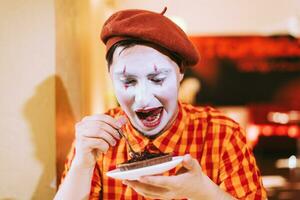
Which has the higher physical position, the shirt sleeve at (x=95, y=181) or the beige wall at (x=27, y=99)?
the beige wall at (x=27, y=99)

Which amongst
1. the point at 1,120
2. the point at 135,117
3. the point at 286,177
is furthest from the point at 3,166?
the point at 286,177

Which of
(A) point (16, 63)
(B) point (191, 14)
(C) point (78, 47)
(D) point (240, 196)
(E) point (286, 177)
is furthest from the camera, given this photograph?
(B) point (191, 14)

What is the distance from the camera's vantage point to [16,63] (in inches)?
51.8

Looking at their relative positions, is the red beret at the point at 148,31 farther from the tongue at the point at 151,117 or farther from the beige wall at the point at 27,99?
the beige wall at the point at 27,99

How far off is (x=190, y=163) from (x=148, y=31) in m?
0.35

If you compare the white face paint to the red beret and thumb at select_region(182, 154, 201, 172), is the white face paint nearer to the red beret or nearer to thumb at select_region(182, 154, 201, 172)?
the red beret

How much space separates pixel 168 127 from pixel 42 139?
44cm

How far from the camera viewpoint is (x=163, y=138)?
1.17 m

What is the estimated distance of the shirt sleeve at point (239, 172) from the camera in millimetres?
1111

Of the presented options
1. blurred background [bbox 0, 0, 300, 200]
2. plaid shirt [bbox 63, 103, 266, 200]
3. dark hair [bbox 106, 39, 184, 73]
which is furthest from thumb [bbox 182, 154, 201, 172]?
blurred background [bbox 0, 0, 300, 200]

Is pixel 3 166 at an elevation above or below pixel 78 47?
below

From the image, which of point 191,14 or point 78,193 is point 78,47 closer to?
point 78,193

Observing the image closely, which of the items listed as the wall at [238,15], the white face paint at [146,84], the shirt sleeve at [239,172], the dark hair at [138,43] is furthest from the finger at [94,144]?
the wall at [238,15]

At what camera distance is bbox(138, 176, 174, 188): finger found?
0.89m
